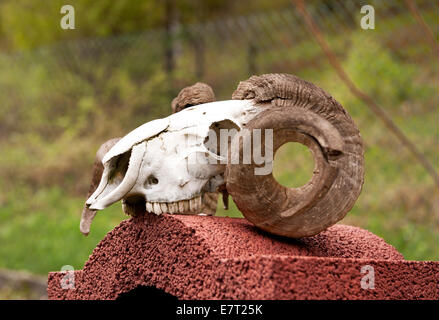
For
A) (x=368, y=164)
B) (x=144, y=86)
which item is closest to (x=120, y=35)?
(x=144, y=86)

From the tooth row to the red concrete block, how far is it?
3 centimetres

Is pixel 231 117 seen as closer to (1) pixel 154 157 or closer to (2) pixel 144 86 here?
(1) pixel 154 157

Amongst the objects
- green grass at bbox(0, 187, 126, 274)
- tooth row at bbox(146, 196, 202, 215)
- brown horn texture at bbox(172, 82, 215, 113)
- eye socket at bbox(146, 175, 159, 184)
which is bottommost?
green grass at bbox(0, 187, 126, 274)

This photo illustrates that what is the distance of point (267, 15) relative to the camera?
737 centimetres

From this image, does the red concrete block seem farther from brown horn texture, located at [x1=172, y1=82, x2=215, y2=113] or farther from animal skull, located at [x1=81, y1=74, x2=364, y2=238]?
brown horn texture, located at [x1=172, y1=82, x2=215, y2=113]

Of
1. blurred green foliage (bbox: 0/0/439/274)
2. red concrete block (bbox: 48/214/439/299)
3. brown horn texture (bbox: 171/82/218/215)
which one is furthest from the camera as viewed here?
blurred green foliage (bbox: 0/0/439/274)

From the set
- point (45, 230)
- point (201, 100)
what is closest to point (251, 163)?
point (201, 100)

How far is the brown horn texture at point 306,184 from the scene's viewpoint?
2.41 meters

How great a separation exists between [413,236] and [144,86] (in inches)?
160

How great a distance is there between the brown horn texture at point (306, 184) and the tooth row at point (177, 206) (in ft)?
0.62

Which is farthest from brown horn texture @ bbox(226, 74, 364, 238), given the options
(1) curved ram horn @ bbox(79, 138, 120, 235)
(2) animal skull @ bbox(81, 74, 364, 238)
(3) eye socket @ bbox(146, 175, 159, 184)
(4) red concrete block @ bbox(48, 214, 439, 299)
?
(1) curved ram horn @ bbox(79, 138, 120, 235)

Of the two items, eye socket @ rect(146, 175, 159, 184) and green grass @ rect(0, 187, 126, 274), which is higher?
eye socket @ rect(146, 175, 159, 184)

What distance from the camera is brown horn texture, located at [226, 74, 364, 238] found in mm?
2412

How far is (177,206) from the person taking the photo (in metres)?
2.56
